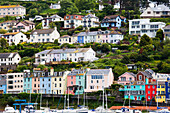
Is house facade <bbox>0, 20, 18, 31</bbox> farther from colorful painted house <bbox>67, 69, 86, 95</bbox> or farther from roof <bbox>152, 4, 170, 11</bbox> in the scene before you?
colorful painted house <bbox>67, 69, 86, 95</bbox>

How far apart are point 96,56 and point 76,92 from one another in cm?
2091

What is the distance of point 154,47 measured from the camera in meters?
128

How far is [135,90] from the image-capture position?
105 m

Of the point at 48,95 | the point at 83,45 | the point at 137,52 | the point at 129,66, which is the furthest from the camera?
the point at 83,45

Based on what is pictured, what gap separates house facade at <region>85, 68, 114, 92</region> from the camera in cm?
10895

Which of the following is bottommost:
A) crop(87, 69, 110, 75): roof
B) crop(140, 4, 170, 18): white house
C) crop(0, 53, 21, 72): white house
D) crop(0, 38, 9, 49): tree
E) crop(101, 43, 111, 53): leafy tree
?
crop(87, 69, 110, 75): roof

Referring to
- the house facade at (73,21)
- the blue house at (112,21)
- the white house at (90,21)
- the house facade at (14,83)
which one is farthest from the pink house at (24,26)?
the house facade at (14,83)

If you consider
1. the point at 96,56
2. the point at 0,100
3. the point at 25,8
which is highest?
the point at 25,8

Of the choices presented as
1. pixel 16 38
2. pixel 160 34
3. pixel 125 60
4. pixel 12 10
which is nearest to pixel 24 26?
pixel 16 38

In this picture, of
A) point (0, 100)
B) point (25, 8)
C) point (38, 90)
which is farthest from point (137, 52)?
point (25, 8)

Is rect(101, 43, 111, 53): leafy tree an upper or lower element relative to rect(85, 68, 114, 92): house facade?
upper

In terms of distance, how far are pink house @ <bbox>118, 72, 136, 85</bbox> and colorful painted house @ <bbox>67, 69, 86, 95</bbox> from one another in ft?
24.7

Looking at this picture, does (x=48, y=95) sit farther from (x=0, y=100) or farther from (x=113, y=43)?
(x=113, y=43)

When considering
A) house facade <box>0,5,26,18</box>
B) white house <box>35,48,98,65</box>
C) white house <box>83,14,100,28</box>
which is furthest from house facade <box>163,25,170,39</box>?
house facade <box>0,5,26,18</box>
